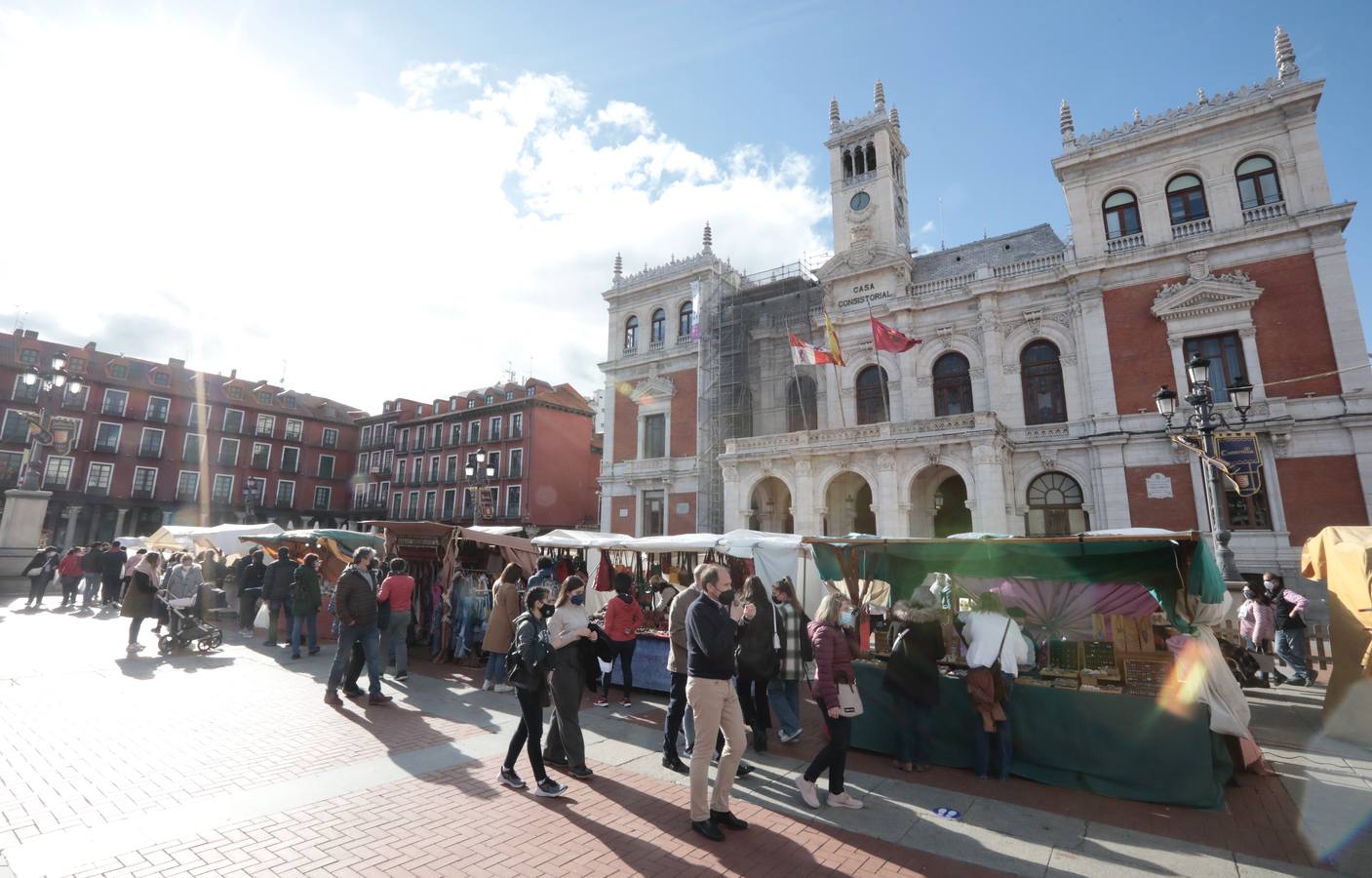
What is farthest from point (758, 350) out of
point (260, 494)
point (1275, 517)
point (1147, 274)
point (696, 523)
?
point (260, 494)

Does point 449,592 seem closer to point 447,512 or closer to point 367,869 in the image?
point 367,869

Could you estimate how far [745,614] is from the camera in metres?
6.52

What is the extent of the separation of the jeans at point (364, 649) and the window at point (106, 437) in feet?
163

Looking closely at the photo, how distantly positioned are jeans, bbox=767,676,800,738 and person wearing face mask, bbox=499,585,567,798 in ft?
8.74

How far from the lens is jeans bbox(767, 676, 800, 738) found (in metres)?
7.37

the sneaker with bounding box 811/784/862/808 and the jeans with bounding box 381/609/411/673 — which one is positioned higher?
the jeans with bounding box 381/609/411/673

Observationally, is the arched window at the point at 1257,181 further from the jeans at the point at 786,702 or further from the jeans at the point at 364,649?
the jeans at the point at 364,649

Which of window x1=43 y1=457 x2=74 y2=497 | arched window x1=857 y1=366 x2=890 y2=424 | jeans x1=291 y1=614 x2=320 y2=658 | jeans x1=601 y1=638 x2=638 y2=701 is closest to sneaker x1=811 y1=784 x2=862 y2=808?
jeans x1=601 y1=638 x2=638 y2=701

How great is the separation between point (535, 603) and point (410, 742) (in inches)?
106

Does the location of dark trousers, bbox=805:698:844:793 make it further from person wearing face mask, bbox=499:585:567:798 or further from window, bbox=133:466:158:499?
window, bbox=133:466:158:499

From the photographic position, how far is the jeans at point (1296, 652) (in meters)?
11.4

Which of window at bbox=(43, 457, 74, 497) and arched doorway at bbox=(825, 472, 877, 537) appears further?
window at bbox=(43, 457, 74, 497)

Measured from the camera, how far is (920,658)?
659cm

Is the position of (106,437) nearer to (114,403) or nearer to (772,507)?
(114,403)
